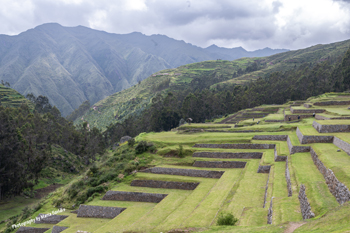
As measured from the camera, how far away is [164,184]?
2167 cm

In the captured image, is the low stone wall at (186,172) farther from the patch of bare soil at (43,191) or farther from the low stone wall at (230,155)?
the patch of bare soil at (43,191)

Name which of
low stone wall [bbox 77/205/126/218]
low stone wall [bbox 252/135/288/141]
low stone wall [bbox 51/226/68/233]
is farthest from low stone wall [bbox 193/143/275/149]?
low stone wall [bbox 51/226/68/233]

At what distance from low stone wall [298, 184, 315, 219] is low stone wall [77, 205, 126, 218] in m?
13.2

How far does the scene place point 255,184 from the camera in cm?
1664

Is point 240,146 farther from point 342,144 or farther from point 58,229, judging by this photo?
point 58,229

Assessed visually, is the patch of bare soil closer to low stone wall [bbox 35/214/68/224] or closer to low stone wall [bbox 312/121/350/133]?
low stone wall [bbox 35/214/68/224]

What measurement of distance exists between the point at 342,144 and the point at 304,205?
324 inches

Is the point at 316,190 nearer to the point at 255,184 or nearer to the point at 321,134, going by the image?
the point at 255,184

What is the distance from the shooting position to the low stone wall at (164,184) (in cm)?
2092

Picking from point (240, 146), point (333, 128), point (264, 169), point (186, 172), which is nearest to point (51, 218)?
point (186, 172)

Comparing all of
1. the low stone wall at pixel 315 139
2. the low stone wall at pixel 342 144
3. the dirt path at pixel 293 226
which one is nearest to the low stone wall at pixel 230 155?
the low stone wall at pixel 315 139

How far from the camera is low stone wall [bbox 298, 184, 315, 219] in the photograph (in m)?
9.32

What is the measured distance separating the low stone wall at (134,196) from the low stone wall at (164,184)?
170cm

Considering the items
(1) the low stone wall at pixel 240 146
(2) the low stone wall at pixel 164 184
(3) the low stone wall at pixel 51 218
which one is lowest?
(3) the low stone wall at pixel 51 218
